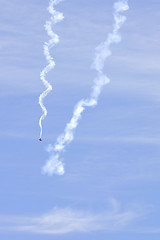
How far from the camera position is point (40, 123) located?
49656 millimetres

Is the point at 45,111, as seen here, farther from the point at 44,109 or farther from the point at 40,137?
the point at 40,137

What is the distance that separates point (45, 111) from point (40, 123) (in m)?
3.53

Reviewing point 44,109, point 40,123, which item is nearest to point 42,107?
point 44,109

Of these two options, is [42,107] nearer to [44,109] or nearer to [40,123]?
[44,109]

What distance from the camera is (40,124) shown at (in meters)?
49.7

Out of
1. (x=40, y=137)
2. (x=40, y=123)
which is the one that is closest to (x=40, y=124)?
(x=40, y=123)

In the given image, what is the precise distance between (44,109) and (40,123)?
13.0 ft

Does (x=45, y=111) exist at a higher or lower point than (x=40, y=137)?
higher

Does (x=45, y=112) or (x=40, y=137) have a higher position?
(x=45, y=112)

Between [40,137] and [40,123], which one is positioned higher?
[40,123]

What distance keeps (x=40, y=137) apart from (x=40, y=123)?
3725 millimetres

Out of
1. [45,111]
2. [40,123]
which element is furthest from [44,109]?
[40,123]

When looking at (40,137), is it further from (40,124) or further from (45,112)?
(45,112)

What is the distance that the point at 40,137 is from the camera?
4938cm
